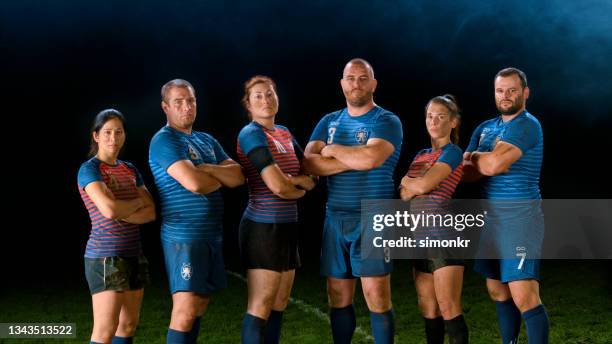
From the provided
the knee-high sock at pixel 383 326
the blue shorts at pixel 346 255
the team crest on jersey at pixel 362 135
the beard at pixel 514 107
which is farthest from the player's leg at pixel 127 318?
the beard at pixel 514 107

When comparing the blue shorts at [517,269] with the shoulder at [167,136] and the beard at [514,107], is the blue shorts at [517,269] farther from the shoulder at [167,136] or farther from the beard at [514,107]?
the shoulder at [167,136]

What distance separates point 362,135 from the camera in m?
4.50

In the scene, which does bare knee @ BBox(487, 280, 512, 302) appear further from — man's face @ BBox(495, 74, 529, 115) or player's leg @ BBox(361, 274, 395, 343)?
man's face @ BBox(495, 74, 529, 115)

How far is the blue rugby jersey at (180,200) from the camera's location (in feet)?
13.7

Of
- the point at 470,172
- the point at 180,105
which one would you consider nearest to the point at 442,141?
the point at 470,172

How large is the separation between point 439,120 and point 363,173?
1.79 feet

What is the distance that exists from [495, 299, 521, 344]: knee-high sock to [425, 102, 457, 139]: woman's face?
1106 mm

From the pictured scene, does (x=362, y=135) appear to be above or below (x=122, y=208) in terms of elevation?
above

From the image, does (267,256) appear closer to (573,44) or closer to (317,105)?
(317,105)

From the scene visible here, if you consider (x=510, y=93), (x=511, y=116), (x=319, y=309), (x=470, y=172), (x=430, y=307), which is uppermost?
(x=510, y=93)

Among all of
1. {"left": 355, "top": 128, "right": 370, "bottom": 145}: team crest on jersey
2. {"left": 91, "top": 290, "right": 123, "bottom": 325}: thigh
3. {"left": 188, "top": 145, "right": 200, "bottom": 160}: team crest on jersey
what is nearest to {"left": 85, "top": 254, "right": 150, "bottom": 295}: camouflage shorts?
{"left": 91, "top": 290, "right": 123, "bottom": 325}: thigh

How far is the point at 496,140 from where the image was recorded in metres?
4.69

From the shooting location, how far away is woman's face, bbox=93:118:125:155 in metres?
4.20

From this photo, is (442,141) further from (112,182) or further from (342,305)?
(112,182)
